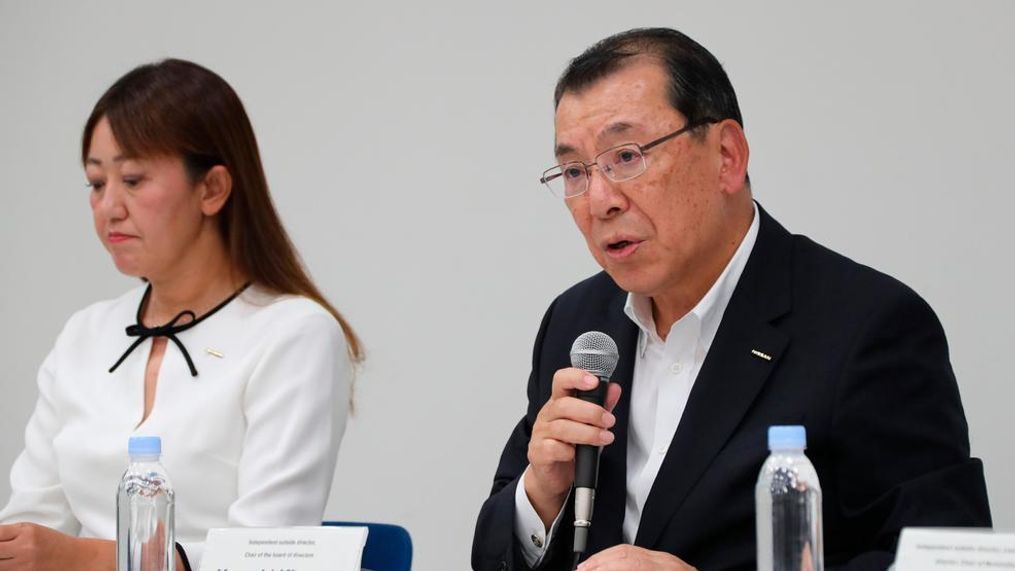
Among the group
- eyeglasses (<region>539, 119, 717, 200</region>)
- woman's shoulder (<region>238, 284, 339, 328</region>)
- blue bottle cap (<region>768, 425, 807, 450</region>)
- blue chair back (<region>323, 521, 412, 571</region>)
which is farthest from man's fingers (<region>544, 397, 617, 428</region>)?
woman's shoulder (<region>238, 284, 339, 328</region>)

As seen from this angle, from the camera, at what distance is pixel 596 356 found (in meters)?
2.03

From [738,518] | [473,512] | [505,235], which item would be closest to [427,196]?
[505,235]

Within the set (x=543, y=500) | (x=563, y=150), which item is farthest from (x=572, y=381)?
(x=563, y=150)

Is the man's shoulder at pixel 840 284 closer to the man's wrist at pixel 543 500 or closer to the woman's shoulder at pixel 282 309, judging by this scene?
the man's wrist at pixel 543 500

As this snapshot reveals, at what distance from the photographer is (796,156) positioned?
341 centimetres

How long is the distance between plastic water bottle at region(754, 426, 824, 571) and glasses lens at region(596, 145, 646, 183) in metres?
0.64

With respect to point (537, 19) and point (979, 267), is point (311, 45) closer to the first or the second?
point (537, 19)

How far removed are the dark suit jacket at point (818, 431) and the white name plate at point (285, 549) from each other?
0.43 metres

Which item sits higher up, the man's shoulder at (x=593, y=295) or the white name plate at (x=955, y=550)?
the man's shoulder at (x=593, y=295)

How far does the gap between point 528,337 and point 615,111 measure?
1.66m

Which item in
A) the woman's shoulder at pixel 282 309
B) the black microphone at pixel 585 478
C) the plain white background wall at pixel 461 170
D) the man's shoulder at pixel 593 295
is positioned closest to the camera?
the black microphone at pixel 585 478

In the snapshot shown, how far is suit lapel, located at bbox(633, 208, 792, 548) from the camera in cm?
206

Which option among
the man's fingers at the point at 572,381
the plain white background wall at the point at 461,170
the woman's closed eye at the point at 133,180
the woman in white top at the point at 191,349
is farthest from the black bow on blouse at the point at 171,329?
the man's fingers at the point at 572,381

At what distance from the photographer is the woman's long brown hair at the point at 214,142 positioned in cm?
279
